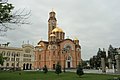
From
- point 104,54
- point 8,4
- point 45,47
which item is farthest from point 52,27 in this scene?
point 8,4

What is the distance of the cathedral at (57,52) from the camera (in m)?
61.3

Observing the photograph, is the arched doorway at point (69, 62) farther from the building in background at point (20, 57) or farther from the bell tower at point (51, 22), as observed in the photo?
the building in background at point (20, 57)

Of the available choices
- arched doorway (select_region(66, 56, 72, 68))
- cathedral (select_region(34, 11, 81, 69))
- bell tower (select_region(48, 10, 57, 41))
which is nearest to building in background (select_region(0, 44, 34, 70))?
cathedral (select_region(34, 11, 81, 69))

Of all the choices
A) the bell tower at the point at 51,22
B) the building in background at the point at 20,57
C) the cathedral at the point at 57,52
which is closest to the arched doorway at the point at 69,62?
the cathedral at the point at 57,52

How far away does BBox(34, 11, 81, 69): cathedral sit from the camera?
6133cm

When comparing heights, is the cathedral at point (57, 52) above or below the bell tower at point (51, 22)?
below

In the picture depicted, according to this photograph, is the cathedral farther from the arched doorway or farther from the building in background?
the building in background

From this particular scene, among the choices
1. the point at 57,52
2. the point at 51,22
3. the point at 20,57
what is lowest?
the point at 20,57

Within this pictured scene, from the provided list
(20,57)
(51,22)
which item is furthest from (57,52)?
(20,57)

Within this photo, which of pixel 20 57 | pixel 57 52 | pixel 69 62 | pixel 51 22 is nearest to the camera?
pixel 57 52

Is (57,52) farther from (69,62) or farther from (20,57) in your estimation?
(20,57)

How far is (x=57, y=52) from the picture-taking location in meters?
62.0

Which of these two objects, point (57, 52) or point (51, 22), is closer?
point (57, 52)

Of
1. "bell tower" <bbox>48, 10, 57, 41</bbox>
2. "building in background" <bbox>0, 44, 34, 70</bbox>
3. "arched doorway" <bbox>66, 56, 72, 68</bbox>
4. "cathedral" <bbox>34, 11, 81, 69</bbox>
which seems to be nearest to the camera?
"cathedral" <bbox>34, 11, 81, 69</bbox>
